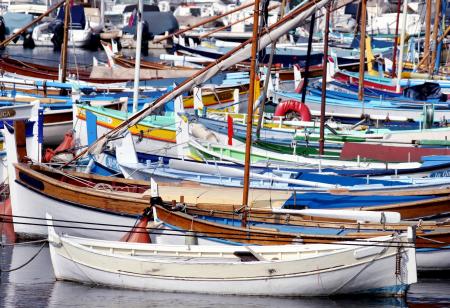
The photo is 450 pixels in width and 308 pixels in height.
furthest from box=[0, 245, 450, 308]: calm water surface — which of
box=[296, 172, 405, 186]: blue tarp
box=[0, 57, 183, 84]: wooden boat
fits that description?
box=[0, 57, 183, 84]: wooden boat

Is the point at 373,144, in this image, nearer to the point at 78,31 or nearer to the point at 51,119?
the point at 51,119

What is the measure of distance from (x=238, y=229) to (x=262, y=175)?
536cm

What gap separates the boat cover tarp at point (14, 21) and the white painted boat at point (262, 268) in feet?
302

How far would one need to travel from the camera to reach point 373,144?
3188 centimetres

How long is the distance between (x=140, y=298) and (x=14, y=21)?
312 feet

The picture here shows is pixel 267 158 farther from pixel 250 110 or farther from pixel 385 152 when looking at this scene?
pixel 250 110

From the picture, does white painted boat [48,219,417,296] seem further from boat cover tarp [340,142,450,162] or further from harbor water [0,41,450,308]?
boat cover tarp [340,142,450,162]

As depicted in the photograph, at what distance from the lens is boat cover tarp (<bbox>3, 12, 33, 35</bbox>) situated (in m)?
113

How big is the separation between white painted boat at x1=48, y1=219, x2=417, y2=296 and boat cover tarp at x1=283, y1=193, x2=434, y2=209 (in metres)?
3.13

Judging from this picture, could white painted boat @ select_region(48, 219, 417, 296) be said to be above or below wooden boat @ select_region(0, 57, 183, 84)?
above

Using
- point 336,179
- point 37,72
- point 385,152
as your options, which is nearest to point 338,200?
point 336,179

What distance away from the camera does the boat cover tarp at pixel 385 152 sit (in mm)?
31250

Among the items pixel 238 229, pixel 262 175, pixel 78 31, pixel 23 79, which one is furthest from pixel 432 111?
pixel 78 31

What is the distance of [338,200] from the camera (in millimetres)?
25344
